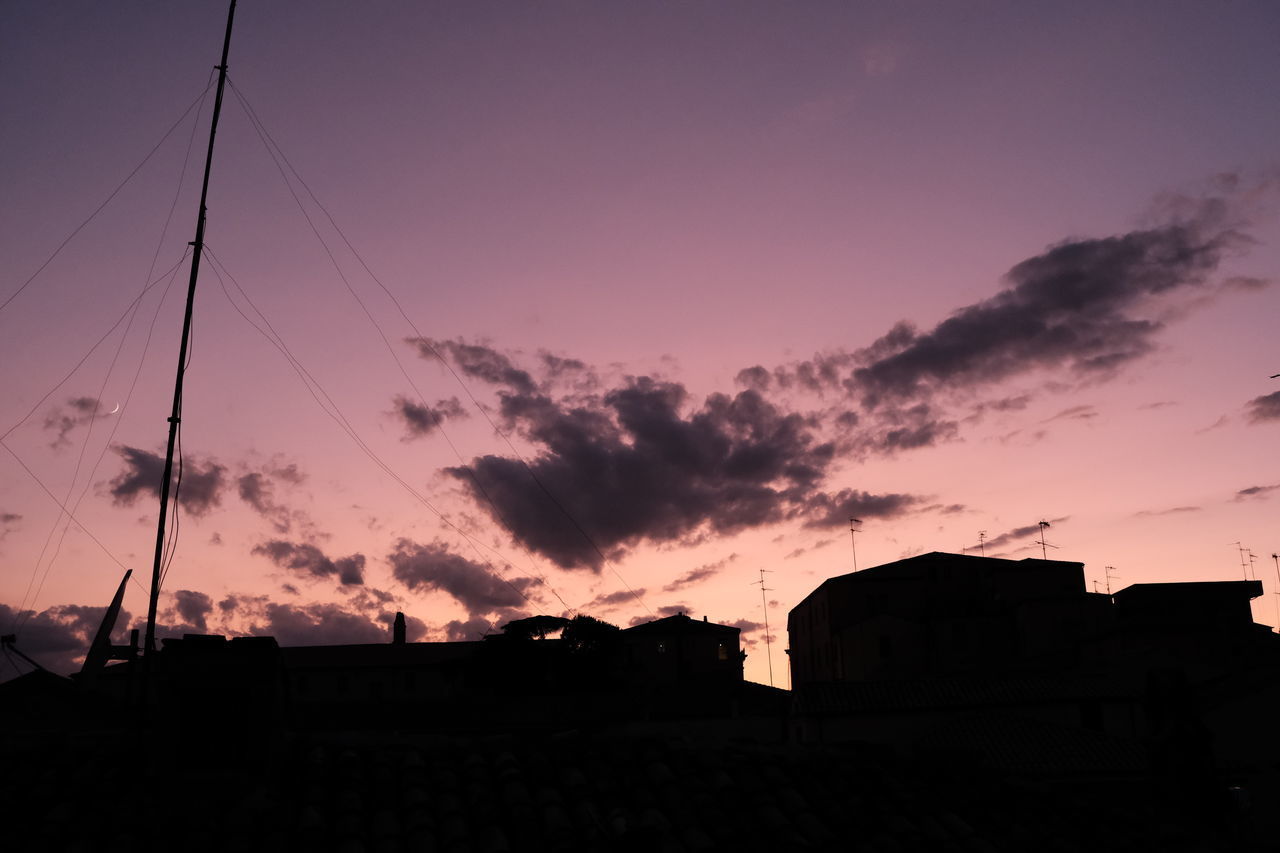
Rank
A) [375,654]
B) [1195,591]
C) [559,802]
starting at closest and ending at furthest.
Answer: [559,802] < [1195,591] < [375,654]

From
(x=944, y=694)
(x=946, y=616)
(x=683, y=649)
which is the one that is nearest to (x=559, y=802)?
(x=944, y=694)

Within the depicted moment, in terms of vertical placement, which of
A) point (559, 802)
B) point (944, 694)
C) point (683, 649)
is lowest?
point (559, 802)

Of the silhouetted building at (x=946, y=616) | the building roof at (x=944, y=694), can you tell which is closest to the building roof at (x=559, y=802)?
the building roof at (x=944, y=694)

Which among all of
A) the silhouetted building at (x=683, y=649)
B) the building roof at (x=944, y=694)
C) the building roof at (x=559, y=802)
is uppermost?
the silhouetted building at (x=683, y=649)

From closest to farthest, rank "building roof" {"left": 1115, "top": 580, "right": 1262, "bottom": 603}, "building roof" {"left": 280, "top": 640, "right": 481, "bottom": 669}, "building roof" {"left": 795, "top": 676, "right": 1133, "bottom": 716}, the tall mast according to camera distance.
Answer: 1. the tall mast
2. "building roof" {"left": 795, "top": 676, "right": 1133, "bottom": 716}
3. "building roof" {"left": 1115, "top": 580, "right": 1262, "bottom": 603}
4. "building roof" {"left": 280, "top": 640, "right": 481, "bottom": 669}

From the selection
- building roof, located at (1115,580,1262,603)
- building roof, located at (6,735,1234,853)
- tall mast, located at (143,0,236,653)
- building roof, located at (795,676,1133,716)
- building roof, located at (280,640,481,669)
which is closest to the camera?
building roof, located at (6,735,1234,853)

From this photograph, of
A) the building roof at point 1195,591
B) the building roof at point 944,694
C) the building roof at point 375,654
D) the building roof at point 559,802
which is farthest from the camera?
the building roof at point 375,654

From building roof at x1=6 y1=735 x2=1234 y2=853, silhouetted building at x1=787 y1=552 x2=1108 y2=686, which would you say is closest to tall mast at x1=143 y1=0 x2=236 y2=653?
building roof at x1=6 y1=735 x2=1234 y2=853

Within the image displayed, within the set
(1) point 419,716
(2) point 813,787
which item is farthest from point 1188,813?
(1) point 419,716

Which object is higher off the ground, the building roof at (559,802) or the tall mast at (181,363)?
the tall mast at (181,363)

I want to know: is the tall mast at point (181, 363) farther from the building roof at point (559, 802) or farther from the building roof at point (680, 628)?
the building roof at point (680, 628)

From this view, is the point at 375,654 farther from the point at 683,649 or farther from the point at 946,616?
the point at 946,616

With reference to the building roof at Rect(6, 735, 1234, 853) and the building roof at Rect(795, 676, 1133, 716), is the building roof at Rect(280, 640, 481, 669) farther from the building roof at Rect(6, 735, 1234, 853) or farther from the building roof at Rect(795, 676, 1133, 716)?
the building roof at Rect(6, 735, 1234, 853)

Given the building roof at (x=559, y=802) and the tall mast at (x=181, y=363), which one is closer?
the building roof at (x=559, y=802)
